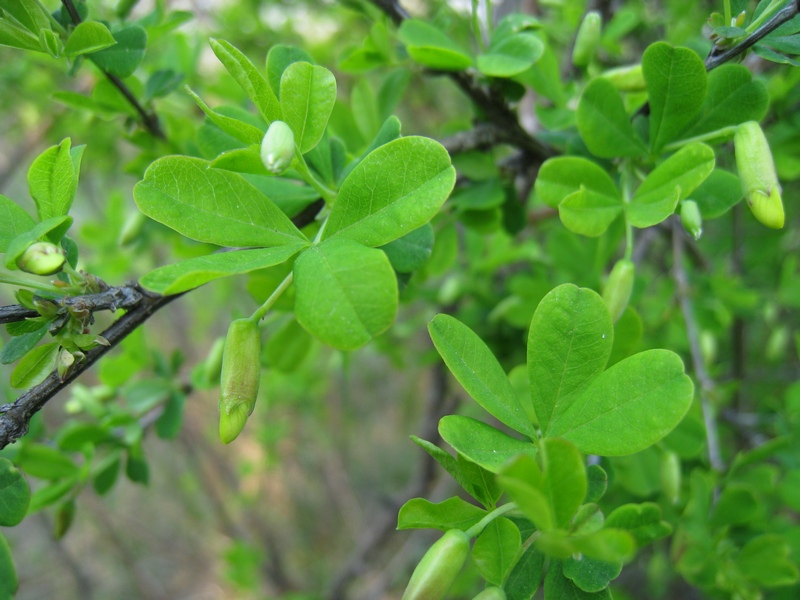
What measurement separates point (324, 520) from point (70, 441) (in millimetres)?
3638

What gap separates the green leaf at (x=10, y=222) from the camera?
1.54ft

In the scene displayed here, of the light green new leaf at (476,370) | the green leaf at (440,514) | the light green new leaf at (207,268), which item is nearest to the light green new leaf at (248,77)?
the light green new leaf at (207,268)

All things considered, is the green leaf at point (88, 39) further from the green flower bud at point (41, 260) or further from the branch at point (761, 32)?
the branch at point (761, 32)

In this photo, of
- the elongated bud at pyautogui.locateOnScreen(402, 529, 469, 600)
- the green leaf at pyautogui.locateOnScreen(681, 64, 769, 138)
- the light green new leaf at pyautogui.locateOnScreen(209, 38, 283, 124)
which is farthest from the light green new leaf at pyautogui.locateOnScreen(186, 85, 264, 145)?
the green leaf at pyautogui.locateOnScreen(681, 64, 769, 138)

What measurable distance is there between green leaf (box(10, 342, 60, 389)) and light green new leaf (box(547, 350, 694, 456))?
0.46m

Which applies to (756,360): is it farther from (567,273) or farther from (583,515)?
(583,515)

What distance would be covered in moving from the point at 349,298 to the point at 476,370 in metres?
0.15

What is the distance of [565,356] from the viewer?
47 centimetres

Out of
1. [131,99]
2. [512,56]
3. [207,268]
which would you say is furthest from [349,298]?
[131,99]

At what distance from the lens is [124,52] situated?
627 millimetres

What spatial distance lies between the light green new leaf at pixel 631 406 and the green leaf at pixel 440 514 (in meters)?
0.10

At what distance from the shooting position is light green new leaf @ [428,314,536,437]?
17.7 inches

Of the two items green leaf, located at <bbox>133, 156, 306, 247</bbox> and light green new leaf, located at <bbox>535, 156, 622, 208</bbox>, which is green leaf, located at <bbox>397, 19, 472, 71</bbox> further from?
green leaf, located at <bbox>133, 156, 306, 247</bbox>

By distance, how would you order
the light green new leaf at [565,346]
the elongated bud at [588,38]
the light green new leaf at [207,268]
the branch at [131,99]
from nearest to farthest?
the light green new leaf at [207,268], the light green new leaf at [565,346], the branch at [131,99], the elongated bud at [588,38]
